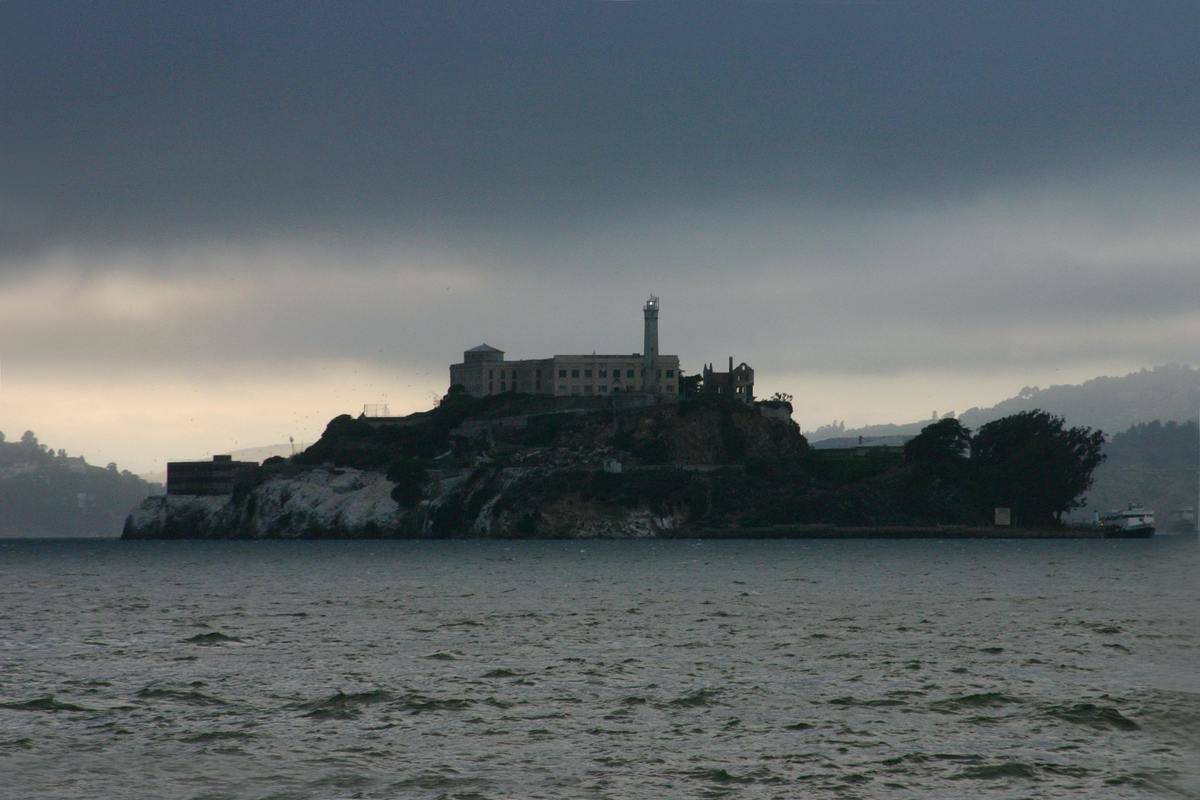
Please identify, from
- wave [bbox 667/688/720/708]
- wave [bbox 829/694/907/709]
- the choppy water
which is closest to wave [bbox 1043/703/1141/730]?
the choppy water

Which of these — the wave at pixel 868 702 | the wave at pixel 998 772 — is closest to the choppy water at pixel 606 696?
the wave at pixel 998 772

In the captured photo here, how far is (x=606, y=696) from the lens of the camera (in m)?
40.5

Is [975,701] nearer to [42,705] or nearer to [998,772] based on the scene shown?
[998,772]

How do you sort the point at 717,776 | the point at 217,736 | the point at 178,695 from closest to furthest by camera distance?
the point at 717,776 < the point at 217,736 < the point at 178,695

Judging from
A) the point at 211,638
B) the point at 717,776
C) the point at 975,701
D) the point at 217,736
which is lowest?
the point at 717,776

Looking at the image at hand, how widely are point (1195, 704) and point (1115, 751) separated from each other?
803 cm

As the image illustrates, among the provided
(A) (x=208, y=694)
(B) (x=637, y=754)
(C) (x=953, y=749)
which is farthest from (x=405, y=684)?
(C) (x=953, y=749)

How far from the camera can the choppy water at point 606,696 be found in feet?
96.1

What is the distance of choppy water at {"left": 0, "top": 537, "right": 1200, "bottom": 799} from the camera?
29.3 meters

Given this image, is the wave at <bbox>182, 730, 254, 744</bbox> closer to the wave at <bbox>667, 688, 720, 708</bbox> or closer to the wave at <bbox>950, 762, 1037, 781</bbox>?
the wave at <bbox>667, 688, 720, 708</bbox>

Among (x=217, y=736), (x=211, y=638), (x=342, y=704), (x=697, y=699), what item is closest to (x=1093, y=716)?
(x=697, y=699)

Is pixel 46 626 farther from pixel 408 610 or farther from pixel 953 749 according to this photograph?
pixel 953 749

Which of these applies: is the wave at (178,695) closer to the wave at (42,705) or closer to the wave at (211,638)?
the wave at (42,705)

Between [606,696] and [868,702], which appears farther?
[606,696]
